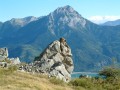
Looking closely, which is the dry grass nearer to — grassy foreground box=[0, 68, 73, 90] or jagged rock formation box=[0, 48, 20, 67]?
grassy foreground box=[0, 68, 73, 90]

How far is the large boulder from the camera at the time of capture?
43.9m

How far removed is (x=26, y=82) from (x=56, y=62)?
1678 cm

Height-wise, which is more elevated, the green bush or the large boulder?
the large boulder

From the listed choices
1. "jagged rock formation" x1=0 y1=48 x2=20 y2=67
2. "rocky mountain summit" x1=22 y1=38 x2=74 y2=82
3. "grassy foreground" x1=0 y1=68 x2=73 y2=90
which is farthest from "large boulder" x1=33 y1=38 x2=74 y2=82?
"grassy foreground" x1=0 y1=68 x2=73 y2=90

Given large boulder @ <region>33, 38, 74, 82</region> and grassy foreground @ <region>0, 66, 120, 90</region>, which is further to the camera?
large boulder @ <region>33, 38, 74, 82</region>

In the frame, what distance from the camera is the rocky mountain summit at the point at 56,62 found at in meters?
→ 43.3

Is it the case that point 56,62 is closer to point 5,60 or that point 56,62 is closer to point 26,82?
point 5,60

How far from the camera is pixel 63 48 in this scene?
5912 centimetres

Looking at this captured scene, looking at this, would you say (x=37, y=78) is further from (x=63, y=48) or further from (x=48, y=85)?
(x=63, y=48)

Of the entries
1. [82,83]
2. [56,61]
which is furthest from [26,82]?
[56,61]

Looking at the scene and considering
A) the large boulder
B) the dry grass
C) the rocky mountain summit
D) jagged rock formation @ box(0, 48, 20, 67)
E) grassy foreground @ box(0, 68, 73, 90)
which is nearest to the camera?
the dry grass

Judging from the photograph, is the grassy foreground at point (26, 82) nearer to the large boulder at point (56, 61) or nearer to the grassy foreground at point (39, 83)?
the grassy foreground at point (39, 83)

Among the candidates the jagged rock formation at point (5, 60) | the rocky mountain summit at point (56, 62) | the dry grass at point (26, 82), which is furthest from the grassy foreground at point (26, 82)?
the jagged rock formation at point (5, 60)

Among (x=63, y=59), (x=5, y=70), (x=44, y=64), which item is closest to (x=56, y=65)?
(x=44, y=64)
